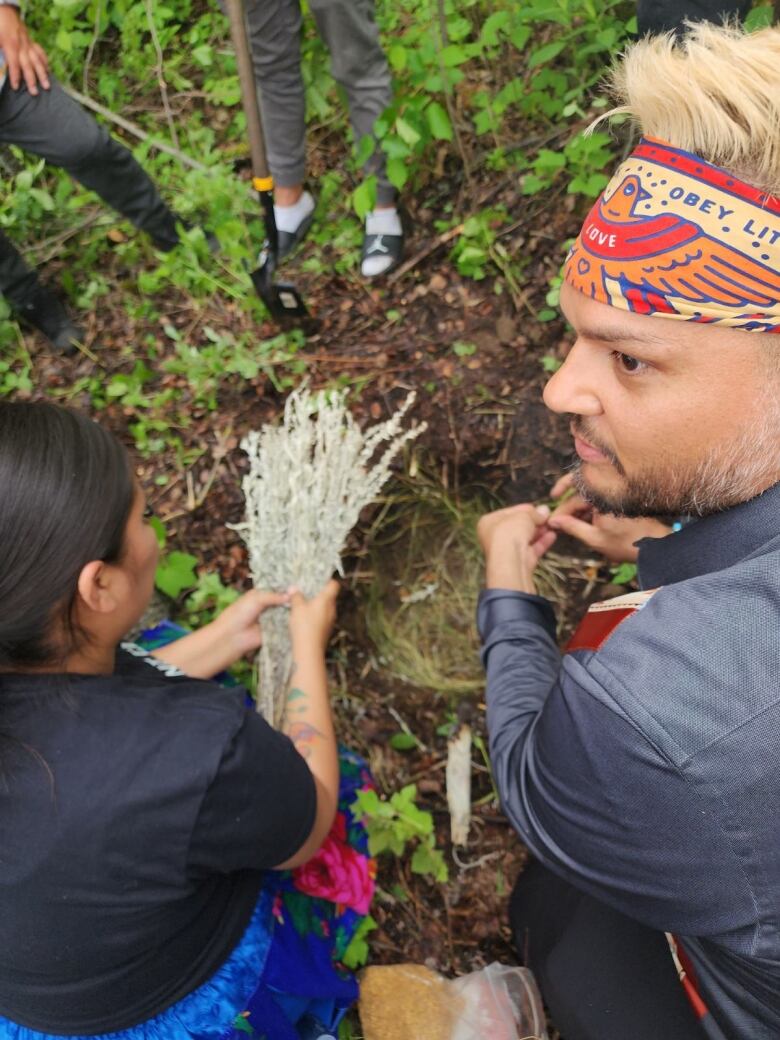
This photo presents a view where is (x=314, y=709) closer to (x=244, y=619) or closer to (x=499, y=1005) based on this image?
(x=244, y=619)

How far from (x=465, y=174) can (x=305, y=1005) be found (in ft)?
10.8

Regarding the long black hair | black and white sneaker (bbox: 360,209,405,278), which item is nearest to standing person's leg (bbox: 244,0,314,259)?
black and white sneaker (bbox: 360,209,405,278)

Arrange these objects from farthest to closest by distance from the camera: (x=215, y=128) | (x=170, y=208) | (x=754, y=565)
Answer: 1. (x=215, y=128)
2. (x=170, y=208)
3. (x=754, y=565)

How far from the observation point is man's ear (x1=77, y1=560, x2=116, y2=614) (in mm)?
1442

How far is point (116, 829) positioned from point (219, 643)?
985mm

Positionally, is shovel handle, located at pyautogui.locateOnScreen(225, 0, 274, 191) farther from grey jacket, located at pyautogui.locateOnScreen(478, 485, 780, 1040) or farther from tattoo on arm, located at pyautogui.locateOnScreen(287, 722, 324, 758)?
grey jacket, located at pyautogui.locateOnScreen(478, 485, 780, 1040)

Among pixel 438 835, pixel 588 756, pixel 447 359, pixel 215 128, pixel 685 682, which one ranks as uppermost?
pixel 215 128

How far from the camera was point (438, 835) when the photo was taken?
246cm

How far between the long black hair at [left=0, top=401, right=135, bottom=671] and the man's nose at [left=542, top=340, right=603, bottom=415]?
3.15ft

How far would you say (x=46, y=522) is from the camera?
1.41 meters

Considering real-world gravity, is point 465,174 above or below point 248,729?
above

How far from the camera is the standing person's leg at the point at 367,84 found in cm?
285

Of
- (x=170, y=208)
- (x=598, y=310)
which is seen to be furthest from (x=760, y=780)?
(x=170, y=208)

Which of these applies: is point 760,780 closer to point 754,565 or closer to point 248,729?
point 754,565
